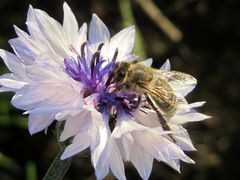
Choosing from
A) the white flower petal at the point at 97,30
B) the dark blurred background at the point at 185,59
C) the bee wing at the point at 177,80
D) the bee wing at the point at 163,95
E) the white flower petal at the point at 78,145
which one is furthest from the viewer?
the dark blurred background at the point at 185,59

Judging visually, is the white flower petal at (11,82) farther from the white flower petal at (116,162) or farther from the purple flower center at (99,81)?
the white flower petal at (116,162)

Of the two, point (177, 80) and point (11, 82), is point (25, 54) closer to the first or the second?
point (11, 82)

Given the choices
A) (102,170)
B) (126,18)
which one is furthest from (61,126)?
(126,18)

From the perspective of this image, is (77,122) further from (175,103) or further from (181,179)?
(181,179)

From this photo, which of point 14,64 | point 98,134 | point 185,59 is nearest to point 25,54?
point 14,64

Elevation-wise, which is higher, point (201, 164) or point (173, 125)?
point (173, 125)

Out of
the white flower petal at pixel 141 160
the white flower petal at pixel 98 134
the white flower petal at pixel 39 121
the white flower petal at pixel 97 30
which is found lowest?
the white flower petal at pixel 141 160

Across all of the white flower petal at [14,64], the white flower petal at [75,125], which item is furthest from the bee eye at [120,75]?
the white flower petal at [14,64]

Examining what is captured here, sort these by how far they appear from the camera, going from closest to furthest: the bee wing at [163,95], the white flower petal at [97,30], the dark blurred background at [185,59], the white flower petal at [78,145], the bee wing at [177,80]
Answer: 1. the white flower petal at [78,145]
2. the bee wing at [163,95]
3. the bee wing at [177,80]
4. the white flower petal at [97,30]
5. the dark blurred background at [185,59]
